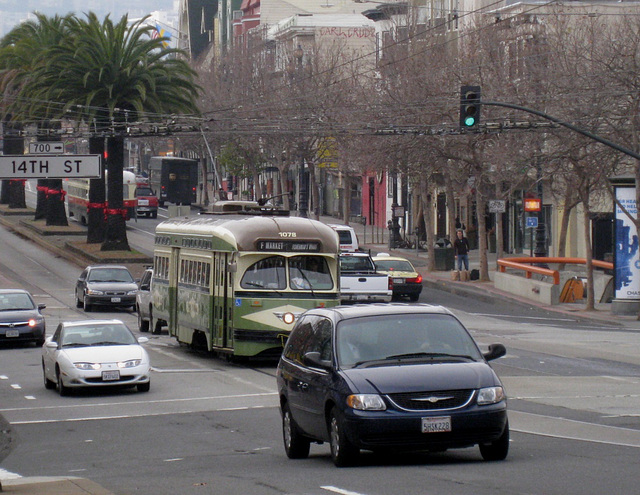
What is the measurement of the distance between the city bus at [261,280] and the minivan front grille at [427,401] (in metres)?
12.8

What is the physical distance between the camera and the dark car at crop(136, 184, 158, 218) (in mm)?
87250

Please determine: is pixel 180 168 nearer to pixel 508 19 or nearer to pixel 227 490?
pixel 508 19

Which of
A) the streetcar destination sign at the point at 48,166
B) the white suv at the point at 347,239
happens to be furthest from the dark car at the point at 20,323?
the white suv at the point at 347,239

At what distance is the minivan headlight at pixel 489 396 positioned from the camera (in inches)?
432

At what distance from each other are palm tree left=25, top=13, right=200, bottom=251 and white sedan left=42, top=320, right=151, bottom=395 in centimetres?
2896

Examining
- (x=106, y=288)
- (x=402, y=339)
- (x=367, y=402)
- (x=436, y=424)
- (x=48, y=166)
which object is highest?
(x=48, y=166)

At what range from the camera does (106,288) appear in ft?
134

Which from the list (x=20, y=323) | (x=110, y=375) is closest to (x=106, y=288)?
(x=20, y=323)

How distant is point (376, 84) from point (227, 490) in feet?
162

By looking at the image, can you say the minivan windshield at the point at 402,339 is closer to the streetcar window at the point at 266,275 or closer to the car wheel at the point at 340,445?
the car wheel at the point at 340,445

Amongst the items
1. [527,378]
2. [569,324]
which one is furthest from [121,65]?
[527,378]

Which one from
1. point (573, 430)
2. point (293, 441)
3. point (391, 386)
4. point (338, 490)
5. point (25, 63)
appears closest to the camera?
point (338, 490)

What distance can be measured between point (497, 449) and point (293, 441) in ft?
7.99

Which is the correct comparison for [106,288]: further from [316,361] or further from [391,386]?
[391,386]
